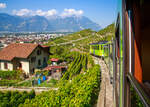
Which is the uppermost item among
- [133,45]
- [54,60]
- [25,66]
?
[133,45]

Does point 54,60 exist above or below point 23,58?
below

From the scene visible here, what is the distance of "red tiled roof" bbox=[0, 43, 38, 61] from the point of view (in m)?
22.8

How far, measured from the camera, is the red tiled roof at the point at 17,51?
22812mm

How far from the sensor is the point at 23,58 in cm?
2264

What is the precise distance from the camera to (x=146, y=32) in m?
1.57

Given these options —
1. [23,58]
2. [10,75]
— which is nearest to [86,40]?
[23,58]

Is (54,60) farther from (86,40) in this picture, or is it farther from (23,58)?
(86,40)

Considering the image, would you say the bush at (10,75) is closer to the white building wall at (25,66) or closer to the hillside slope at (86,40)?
the white building wall at (25,66)

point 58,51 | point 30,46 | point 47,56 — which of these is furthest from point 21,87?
point 58,51

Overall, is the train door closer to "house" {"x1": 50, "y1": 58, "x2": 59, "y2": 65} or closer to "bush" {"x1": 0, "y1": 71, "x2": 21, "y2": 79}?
"bush" {"x1": 0, "y1": 71, "x2": 21, "y2": 79}

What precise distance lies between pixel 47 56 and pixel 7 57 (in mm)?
6071

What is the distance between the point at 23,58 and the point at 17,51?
207cm

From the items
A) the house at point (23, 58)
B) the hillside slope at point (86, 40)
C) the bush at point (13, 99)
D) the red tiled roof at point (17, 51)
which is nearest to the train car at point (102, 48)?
the bush at point (13, 99)

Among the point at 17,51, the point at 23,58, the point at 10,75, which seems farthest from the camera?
the point at 17,51
